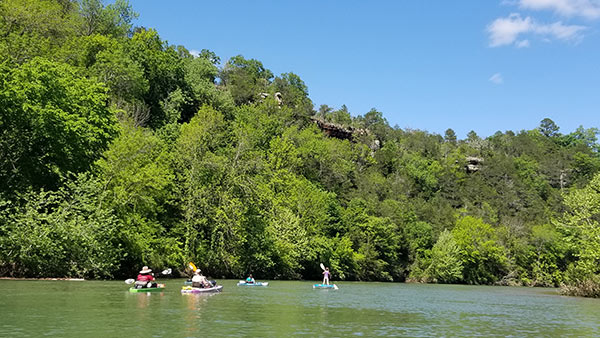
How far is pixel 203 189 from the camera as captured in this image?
5341cm

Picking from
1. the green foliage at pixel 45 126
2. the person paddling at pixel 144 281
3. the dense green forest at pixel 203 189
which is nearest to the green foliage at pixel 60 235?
the dense green forest at pixel 203 189

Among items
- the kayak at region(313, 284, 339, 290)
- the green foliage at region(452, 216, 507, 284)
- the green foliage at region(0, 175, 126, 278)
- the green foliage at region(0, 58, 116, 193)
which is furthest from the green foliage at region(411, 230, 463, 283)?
the green foliage at region(0, 58, 116, 193)

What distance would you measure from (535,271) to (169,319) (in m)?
87.6

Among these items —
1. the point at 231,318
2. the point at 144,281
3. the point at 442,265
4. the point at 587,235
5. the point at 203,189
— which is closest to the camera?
the point at 231,318

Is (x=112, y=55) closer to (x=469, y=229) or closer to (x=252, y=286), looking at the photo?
(x=252, y=286)

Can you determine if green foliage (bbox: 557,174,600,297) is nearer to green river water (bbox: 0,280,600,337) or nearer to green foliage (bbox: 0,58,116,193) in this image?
green river water (bbox: 0,280,600,337)

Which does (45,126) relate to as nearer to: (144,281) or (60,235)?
(60,235)

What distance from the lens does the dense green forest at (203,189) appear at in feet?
126

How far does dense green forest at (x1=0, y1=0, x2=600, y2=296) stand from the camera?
3847cm

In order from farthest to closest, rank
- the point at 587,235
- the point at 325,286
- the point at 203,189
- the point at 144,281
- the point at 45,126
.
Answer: the point at 203,189 → the point at 587,235 → the point at 325,286 → the point at 45,126 → the point at 144,281

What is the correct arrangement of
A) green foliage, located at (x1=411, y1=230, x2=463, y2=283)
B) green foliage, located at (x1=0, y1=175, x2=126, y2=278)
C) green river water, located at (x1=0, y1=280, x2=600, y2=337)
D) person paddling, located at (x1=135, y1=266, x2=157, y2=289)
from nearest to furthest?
green river water, located at (x1=0, y1=280, x2=600, y2=337) < person paddling, located at (x1=135, y1=266, x2=157, y2=289) < green foliage, located at (x1=0, y1=175, x2=126, y2=278) < green foliage, located at (x1=411, y1=230, x2=463, y2=283)

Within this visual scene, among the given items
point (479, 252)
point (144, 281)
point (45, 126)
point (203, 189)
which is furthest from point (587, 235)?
point (45, 126)

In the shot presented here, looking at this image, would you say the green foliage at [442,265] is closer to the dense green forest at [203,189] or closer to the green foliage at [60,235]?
the dense green forest at [203,189]

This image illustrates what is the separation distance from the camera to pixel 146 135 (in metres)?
55.5
